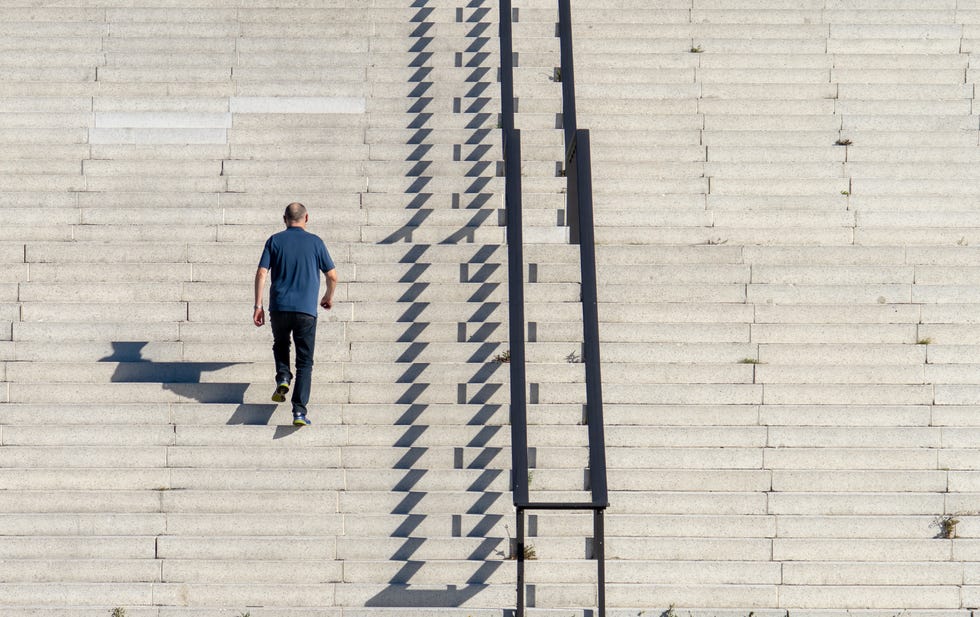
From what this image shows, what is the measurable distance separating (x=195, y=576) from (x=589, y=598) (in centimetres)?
190

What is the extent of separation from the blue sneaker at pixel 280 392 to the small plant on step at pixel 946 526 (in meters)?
3.36

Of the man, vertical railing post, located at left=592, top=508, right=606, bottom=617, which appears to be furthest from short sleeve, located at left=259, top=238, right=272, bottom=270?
vertical railing post, located at left=592, top=508, right=606, bottom=617

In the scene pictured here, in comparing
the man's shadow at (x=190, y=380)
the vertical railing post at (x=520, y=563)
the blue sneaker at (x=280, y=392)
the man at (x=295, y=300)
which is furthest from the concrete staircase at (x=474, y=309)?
the vertical railing post at (x=520, y=563)

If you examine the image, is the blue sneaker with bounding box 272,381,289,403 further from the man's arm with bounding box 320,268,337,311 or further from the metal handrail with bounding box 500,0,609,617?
the metal handrail with bounding box 500,0,609,617

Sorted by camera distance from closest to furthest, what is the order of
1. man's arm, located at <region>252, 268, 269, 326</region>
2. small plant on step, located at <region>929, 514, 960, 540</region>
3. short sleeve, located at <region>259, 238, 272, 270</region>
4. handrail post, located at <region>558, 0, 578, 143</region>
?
1. small plant on step, located at <region>929, 514, 960, 540</region>
2. man's arm, located at <region>252, 268, 269, 326</region>
3. short sleeve, located at <region>259, 238, 272, 270</region>
4. handrail post, located at <region>558, 0, 578, 143</region>

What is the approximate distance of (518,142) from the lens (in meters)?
8.06

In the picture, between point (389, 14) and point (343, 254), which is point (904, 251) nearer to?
point (343, 254)

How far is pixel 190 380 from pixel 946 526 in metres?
4.09

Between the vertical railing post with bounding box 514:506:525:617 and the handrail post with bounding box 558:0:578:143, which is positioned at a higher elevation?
the handrail post with bounding box 558:0:578:143

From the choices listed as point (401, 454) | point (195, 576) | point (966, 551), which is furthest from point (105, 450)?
point (966, 551)

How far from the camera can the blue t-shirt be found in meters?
7.33

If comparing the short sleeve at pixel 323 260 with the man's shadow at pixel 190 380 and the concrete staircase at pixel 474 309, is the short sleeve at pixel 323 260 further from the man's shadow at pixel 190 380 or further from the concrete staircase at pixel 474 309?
the man's shadow at pixel 190 380

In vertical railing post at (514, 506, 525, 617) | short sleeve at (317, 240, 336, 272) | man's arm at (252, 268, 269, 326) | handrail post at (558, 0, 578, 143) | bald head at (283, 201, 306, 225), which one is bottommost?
vertical railing post at (514, 506, 525, 617)

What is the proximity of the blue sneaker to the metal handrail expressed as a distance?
1307mm
